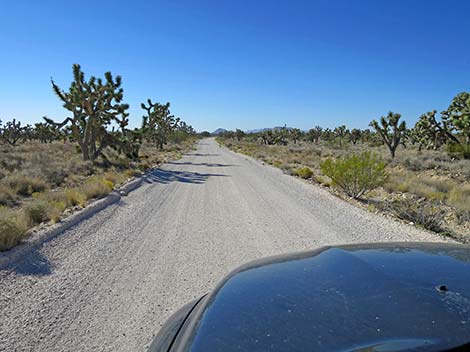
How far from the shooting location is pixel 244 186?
13.7m

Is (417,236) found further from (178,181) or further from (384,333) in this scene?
(178,181)

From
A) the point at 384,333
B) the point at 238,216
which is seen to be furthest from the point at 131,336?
the point at 238,216

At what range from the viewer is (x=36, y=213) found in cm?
754

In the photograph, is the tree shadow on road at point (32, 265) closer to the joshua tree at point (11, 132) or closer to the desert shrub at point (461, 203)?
the desert shrub at point (461, 203)

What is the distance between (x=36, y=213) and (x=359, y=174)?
9817 mm

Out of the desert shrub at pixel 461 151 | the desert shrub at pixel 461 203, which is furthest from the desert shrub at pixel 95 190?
the desert shrub at pixel 461 151

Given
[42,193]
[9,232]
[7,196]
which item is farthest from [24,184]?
[9,232]

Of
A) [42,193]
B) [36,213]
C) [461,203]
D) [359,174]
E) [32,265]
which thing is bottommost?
[32,265]

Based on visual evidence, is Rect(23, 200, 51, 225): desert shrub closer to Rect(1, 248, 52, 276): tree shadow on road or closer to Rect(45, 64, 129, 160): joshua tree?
Rect(1, 248, 52, 276): tree shadow on road

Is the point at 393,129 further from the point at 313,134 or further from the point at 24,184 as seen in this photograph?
the point at 313,134

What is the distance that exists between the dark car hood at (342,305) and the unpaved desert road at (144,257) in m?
1.73

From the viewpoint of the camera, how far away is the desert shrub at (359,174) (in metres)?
11.0

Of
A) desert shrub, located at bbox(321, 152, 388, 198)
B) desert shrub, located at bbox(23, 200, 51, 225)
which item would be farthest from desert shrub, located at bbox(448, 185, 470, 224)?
desert shrub, located at bbox(23, 200, 51, 225)

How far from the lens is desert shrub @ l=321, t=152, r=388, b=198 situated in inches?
435
